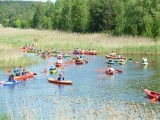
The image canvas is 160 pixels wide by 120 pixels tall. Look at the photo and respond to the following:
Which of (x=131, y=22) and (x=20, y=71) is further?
(x=131, y=22)

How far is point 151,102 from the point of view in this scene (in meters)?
25.2

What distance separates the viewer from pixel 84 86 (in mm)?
31531

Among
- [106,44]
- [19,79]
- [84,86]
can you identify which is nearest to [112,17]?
[106,44]

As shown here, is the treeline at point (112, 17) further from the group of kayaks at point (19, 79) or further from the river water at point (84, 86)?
the group of kayaks at point (19, 79)

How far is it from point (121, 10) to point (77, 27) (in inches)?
531

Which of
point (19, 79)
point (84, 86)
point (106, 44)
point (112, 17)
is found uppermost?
point (112, 17)

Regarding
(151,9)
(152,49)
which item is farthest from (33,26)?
(152,49)

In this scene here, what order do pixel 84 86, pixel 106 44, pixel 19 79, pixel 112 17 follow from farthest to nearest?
pixel 112 17
pixel 106 44
pixel 19 79
pixel 84 86

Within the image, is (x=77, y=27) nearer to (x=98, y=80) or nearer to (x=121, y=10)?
(x=121, y=10)

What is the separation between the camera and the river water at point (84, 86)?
25875 mm

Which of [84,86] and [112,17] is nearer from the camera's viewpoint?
[84,86]

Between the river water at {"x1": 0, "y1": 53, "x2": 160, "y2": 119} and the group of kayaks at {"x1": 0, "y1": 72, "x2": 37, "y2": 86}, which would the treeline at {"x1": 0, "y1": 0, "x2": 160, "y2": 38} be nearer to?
the river water at {"x1": 0, "y1": 53, "x2": 160, "y2": 119}

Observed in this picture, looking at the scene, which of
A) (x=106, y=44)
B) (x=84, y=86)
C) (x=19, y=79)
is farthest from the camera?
(x=106, y=44)

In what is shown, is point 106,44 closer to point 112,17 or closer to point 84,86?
point 112,17
